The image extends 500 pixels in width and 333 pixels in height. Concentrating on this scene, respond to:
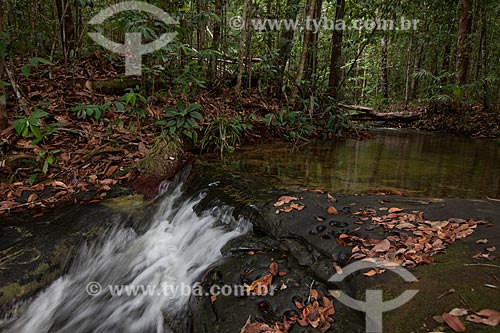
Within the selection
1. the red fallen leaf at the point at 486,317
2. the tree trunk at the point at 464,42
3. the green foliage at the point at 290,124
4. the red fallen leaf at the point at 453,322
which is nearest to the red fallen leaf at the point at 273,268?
the red fallen leaf at the point at 453,322

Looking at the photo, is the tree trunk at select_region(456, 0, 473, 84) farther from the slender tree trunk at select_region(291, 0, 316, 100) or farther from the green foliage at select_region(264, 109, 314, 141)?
the green foliage at select_region(264, 109, 314, 141)

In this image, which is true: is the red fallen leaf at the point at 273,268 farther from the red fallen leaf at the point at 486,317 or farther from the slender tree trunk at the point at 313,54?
the slender tree trunk at the point at 313,54

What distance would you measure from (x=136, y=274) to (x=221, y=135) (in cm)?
331

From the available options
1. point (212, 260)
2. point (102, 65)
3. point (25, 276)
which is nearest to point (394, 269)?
point (212, 260)

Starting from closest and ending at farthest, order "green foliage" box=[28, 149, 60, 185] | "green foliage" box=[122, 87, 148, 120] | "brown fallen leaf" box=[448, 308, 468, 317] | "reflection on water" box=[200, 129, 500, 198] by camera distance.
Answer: "brown fallen leaf" box=[448, 308, 468, 317], "reflection on water" box=[200, 129, 500, 198], "green foliage" box=[28, 149, 60, 185], "green foliage" box=[122, 87, 148, 120]

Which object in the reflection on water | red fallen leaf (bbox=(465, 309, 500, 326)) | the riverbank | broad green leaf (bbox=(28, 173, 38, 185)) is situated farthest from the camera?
broad green leaf (bbox=(28, 173, 38, 185))

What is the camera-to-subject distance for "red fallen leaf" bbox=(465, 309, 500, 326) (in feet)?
5.16

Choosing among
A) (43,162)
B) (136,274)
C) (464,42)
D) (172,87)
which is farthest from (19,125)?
(464,42)

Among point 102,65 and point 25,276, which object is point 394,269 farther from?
point 102,65

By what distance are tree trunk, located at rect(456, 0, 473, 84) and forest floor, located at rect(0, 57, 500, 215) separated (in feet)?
24.1

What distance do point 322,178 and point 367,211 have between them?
1.47 metres

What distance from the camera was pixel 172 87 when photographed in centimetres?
709

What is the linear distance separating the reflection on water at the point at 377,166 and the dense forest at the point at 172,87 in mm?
957

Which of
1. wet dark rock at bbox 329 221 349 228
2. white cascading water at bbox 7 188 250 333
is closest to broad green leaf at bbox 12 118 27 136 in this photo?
white cascading water at bbox 7 188 250 333
